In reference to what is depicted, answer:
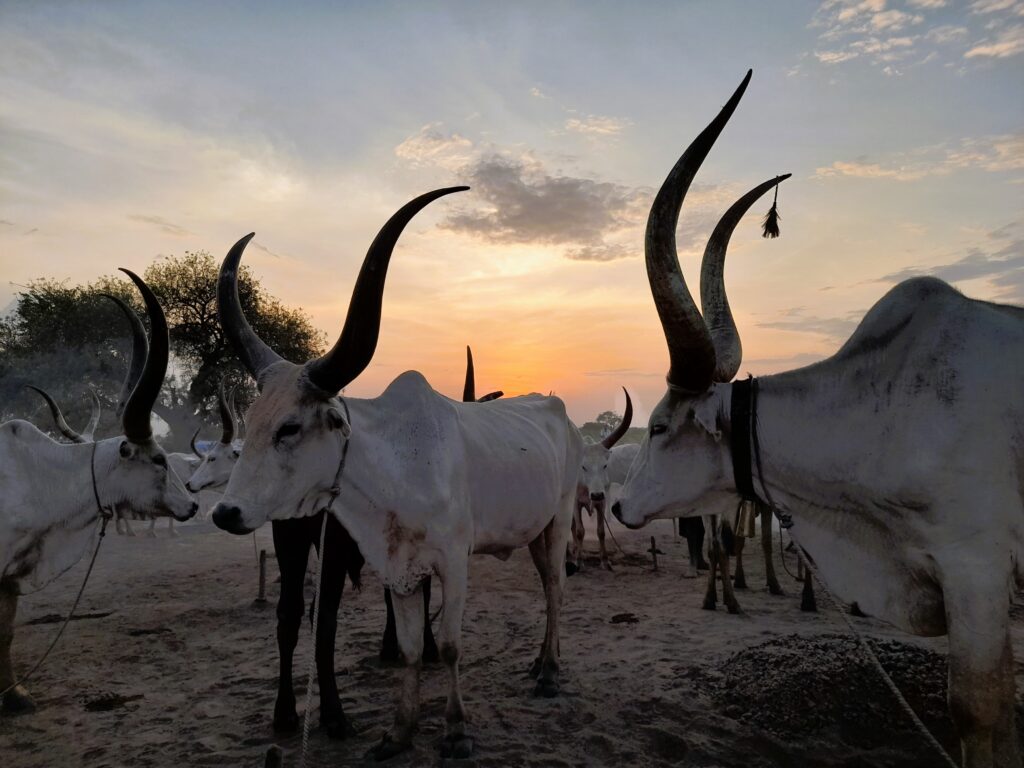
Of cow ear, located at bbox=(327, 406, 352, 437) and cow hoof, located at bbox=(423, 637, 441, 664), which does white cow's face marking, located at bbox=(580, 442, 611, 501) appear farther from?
cow ear, located at bbox=(327, 406, 352, 437)

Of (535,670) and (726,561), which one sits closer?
(535,670)

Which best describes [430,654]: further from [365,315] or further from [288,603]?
[365,315]

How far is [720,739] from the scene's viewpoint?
13.0 ft

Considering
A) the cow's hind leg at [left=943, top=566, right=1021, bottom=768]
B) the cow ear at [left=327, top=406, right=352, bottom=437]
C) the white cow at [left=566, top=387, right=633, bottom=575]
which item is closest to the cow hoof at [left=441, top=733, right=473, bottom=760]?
the cow ear at [left=327, top=406, right=352, bottom=437]

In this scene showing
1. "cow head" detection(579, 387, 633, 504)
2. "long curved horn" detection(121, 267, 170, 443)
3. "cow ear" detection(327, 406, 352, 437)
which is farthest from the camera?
"cow head" detection(579, 387, 633, 504)

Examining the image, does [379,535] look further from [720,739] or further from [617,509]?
[720,739]

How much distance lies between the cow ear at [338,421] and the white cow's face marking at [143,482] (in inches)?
104

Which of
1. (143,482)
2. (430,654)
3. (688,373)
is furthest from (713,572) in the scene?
(143,482)

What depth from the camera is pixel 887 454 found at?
2633mm

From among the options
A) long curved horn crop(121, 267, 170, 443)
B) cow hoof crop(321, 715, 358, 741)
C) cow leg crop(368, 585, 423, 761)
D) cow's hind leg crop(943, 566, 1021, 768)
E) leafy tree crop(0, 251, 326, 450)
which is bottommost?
cow hoof crop(321, 715, 358, 741)

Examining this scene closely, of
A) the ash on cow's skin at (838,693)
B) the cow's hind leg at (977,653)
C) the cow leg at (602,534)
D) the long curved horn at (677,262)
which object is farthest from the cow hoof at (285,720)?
the cow leg at (602,534)

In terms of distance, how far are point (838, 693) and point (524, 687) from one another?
2.25 meters

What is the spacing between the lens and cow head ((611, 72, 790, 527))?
285 centimetres

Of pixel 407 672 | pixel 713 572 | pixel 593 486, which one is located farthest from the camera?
pixel 593 486
